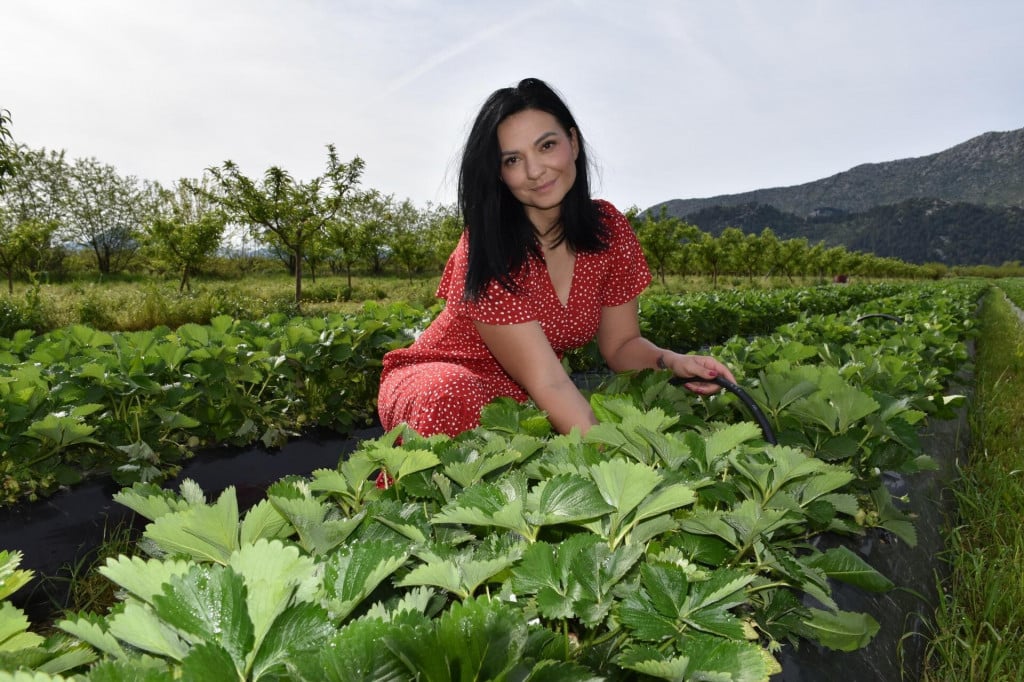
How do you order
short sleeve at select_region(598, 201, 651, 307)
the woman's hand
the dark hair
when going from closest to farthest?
the woman's hand, the dark hair, short sleeve at select_region(598, 201, 651, 307)

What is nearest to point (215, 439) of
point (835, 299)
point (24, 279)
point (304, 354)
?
point (304, 354)

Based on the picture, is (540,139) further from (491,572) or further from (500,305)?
(491,572)

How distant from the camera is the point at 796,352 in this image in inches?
82.7

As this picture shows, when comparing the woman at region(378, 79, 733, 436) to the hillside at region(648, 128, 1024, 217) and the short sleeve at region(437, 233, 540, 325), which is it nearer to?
the short sleeve at region(437, 233, 540, 325)

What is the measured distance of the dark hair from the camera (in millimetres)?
2234

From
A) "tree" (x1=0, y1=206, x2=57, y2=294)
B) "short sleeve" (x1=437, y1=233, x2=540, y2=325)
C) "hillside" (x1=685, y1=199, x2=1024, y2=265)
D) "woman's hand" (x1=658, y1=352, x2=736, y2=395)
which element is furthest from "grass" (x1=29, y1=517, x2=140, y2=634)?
"hillside" (x1=685, y1=199, x2=1024, y2=265)

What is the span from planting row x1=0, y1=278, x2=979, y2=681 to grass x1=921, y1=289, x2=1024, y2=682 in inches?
38.2

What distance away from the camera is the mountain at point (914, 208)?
14575 cm

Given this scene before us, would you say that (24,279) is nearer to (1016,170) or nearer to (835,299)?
(835,299)

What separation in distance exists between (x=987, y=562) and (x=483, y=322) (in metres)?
2.36

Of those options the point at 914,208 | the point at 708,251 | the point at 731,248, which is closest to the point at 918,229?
the point at 914,208

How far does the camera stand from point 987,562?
2.52 m

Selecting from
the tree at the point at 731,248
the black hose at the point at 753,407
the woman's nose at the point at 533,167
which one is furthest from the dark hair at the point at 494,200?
the tree at the point at 731,248

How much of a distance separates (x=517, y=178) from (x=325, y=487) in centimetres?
168
